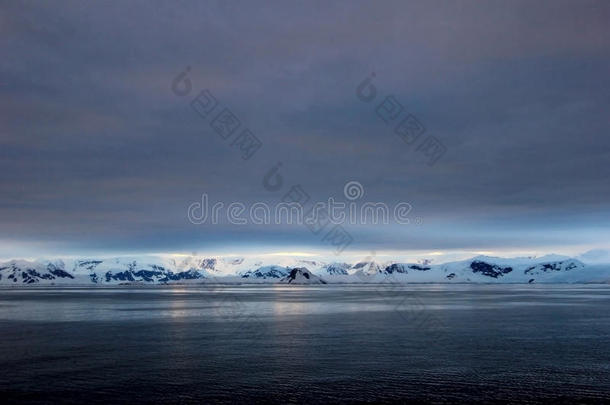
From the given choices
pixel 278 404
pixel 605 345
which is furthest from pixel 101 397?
pixel 605 345

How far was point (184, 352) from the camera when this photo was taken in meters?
45.0

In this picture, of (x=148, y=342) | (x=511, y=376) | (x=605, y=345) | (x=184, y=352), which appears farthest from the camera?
(x=148, y=342)

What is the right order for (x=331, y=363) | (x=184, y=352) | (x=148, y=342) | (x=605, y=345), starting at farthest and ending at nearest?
(x=148, y=342), (x=605, y=345), (x=184, y=352), (x=331, y=363)

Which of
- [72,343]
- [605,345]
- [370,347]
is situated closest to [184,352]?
[72,343]

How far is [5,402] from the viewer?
92.0 feet

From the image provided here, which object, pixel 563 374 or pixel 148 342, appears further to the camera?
pixel 148 342

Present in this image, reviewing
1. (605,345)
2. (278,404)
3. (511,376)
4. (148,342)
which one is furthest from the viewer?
(148,342)

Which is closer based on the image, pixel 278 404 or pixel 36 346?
pixel 278 404

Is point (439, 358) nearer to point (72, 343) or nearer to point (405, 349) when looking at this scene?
point (405, 349)

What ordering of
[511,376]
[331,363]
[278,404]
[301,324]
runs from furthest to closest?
[301,324] → [331,363] → [511,376] → [278,404]

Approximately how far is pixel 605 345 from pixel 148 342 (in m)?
41.2

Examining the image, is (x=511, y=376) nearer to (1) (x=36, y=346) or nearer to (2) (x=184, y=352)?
(2) (x=184, y=352)

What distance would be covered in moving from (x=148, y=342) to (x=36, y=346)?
9479 mm

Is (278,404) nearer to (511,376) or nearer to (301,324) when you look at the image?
(511,376)
